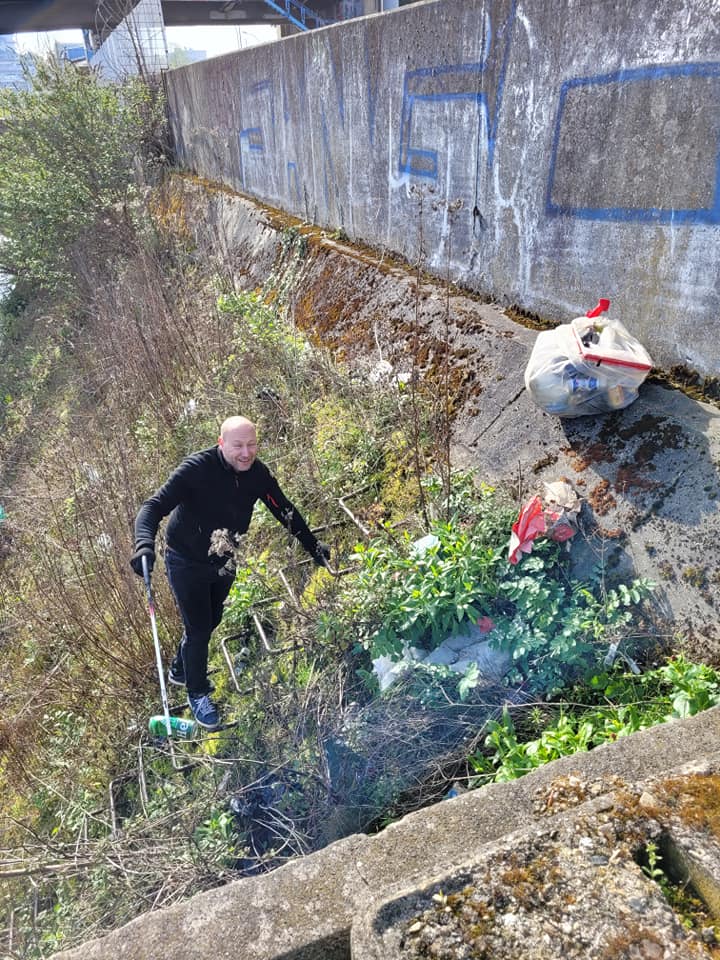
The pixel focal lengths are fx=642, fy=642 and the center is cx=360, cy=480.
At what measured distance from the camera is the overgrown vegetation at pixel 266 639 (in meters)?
2.76

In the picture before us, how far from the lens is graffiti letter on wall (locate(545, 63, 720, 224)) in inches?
120

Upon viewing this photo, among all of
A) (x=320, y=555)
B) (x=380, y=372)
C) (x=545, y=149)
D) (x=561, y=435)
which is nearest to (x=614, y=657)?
(x=561, y=435)

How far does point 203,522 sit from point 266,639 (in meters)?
0.80

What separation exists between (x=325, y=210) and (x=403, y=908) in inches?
277

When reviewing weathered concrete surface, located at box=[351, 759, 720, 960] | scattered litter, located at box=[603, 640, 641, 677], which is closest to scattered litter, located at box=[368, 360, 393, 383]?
scattered litter, located at box=[603, 640, 641, 677]

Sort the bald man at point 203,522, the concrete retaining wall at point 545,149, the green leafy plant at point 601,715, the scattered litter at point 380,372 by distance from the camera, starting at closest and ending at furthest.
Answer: the green leafy plant at point 601,715, the concrete retaining wall at point 545,149, the bald man at point 203,522, the scattered litter at point 380,372

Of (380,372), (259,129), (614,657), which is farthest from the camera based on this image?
(259,129)

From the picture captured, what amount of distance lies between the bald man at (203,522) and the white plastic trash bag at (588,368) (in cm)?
159

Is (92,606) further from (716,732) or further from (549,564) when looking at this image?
(716,732)

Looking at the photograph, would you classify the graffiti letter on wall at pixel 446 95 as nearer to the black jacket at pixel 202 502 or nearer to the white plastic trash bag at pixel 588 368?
the white plastic trash bag at pixel 588 368

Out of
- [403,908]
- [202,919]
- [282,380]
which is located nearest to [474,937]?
[403,908]

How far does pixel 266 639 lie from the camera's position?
377 centimetres

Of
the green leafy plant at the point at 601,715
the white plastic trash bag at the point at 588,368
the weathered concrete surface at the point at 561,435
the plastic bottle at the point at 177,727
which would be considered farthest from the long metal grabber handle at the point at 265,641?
the white plastic trash bag at the point at 588,368

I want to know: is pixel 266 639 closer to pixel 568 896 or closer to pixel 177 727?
pixel 177 727
